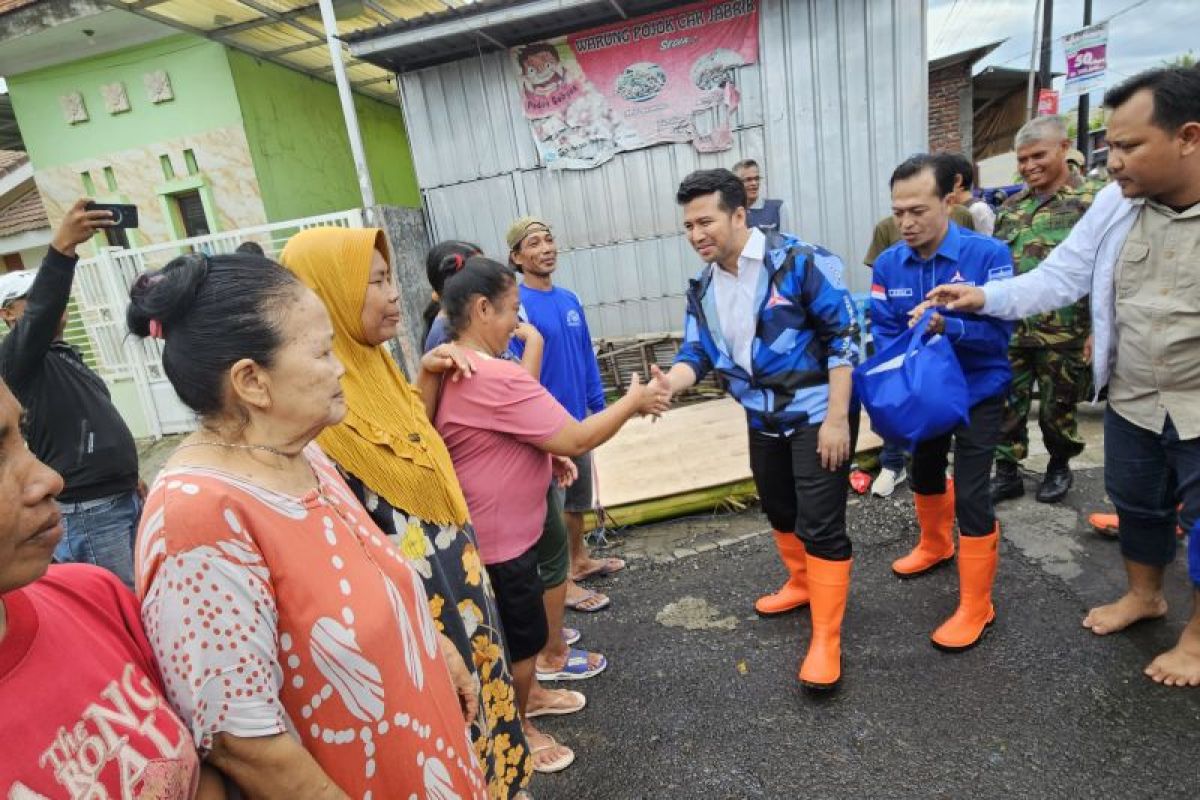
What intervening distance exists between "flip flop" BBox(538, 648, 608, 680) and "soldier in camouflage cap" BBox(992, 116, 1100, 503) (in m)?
2.59

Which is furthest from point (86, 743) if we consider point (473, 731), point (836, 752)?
point (836, 752)

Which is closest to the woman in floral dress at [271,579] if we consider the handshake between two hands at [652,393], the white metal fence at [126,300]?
the handshake between two hands at [652,393]

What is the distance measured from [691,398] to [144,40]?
820cm

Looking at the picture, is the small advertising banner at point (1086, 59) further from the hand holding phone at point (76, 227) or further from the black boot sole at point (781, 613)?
the hand holding phone at point (76, 227)

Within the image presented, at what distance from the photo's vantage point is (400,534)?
5.45 ft

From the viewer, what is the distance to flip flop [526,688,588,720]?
2.65 metres

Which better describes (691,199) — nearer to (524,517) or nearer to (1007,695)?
(524,517)

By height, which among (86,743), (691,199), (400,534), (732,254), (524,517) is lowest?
(524,517)

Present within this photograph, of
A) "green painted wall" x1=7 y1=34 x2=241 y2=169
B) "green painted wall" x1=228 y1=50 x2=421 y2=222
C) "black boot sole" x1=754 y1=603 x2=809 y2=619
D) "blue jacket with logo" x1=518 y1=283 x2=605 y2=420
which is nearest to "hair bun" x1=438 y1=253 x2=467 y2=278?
"blue jacket with logo" x1=518 y1=283 x2=605 y2=420

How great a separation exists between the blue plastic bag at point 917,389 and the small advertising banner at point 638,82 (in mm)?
4468

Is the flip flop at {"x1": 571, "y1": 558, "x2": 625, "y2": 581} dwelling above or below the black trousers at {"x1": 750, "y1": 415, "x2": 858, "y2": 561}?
below

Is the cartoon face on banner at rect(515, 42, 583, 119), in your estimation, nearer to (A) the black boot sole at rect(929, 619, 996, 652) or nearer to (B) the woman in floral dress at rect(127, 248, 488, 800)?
(A) the black boot sole at rect(929, 619, 996, 652)

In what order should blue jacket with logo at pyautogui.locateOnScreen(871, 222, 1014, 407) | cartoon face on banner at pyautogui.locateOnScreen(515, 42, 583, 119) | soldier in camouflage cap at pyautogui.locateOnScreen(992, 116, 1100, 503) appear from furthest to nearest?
cartoon face on banner at pyautogui.locateOnScreen(515, 42, 583, 119) < soldier in camouflage cap at pyautogui.locateOnScreen(992, 116, 1100, 503) < blue jacket with logo at pyautogui.locateOnScreen(871, 222, 1014, 407)

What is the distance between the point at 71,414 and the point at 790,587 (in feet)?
10.4
